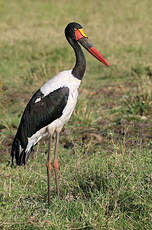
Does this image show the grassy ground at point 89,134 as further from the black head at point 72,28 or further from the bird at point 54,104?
the black head at point 72,28

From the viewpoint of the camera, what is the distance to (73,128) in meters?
6.16

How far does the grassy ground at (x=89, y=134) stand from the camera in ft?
10.8

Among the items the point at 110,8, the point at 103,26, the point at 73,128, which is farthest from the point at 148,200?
the point at 110,8

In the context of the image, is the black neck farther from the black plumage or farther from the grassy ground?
the grassy ground

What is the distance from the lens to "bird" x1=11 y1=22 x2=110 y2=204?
4.12 meters

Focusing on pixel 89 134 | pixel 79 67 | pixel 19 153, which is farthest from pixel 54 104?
pixel 89 134

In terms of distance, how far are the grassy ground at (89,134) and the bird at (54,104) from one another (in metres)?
0.25

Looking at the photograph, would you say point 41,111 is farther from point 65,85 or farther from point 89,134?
point 89,134

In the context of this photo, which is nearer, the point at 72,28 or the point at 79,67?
the point at 79,67

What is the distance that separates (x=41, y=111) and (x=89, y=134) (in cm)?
164

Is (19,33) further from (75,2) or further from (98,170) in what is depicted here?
(98,170)

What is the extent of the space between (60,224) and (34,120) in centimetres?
140

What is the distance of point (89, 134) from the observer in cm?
→ 581

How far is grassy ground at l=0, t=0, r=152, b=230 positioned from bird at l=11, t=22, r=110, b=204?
245 mm
